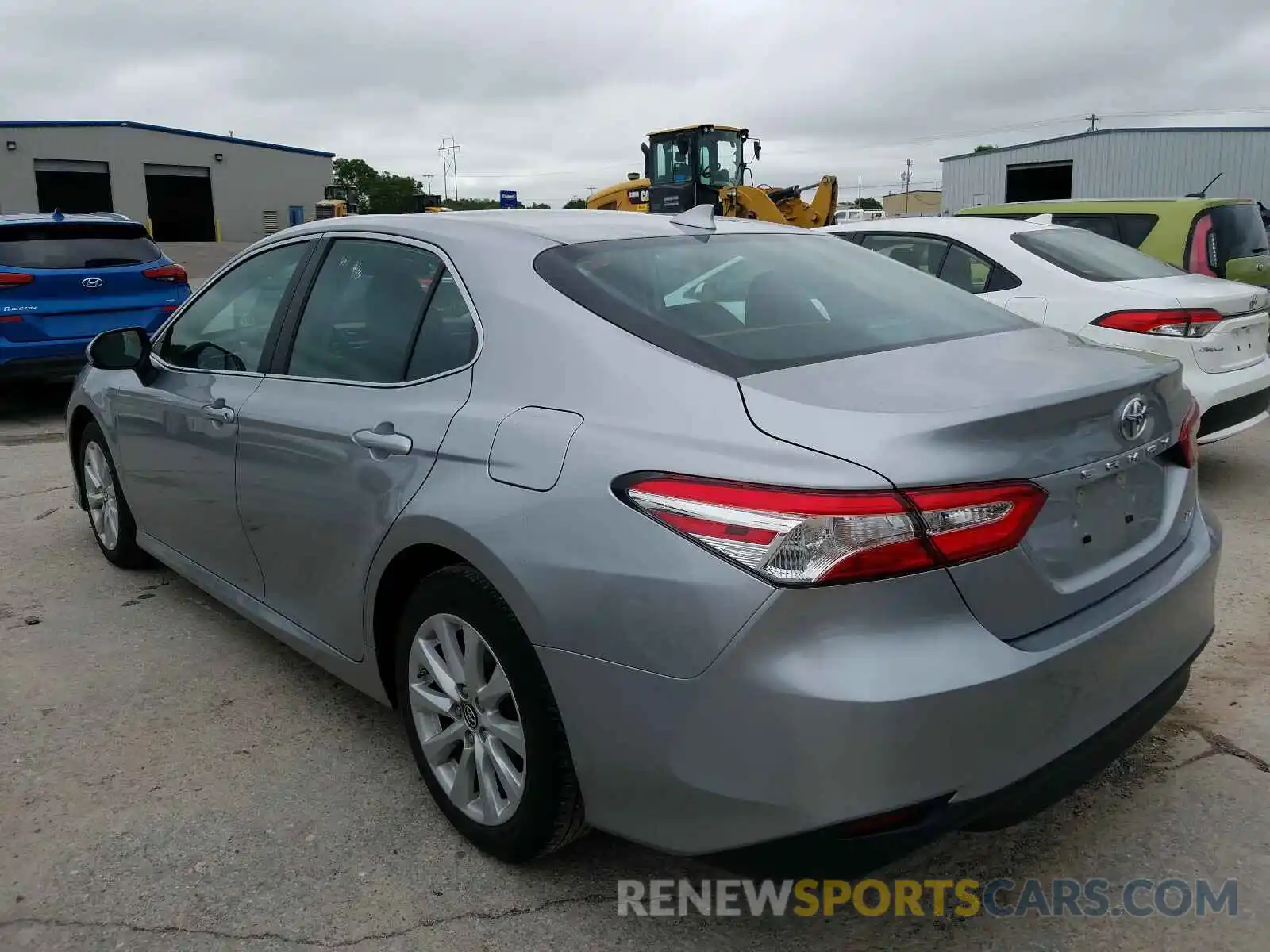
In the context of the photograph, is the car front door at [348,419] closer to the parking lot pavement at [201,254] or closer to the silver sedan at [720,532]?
the silver sedan at [720,532]

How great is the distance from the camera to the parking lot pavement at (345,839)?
7.62ft

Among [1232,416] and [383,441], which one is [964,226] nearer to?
[1232,416]

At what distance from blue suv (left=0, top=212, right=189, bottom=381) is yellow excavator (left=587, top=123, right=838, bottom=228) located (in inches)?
428

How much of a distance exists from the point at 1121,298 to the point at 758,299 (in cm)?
348

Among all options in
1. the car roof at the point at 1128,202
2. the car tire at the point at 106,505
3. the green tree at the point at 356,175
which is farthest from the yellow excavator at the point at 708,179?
the green tree at the point at 356,175

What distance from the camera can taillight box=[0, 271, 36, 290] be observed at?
25.7ft

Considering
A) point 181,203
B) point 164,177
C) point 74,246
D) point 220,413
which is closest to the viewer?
point 220,413

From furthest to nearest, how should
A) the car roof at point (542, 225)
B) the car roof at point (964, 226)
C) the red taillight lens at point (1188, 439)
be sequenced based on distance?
the car roof at point (964, 226) < the car roof at point (542, 225) < the red taillight lens at point (1188, 439)

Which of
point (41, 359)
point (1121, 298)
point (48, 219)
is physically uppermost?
point (48, 219)

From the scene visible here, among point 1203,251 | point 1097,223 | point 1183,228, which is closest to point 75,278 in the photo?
point 1097,223

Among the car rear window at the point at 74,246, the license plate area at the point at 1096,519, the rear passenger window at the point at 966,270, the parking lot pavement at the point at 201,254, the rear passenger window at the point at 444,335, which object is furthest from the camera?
the parking lot pavement at the point at 201,254

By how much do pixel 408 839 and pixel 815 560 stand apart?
1450 millimetres

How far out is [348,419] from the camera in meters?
2.82

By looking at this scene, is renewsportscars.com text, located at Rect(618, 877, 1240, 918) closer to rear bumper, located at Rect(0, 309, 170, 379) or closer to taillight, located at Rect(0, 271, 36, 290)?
rear bumper, located at Rect(0, 309, 170, 379)
